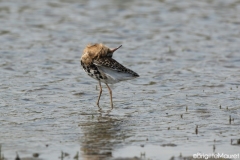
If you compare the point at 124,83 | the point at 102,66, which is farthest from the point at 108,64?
the point at 124,83

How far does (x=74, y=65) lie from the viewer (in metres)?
15.0

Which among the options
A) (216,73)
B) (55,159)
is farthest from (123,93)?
(55,159)

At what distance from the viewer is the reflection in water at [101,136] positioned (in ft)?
27.9

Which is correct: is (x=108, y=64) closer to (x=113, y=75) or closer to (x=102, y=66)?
(x=102, y=66)

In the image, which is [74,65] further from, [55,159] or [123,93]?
[55,159]

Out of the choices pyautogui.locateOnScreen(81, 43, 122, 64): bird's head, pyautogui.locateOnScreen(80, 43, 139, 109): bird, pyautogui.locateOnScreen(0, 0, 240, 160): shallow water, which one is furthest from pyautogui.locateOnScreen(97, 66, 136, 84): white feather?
pyautogui.locateOnScreen(0, 0, 240, 160): shallow water

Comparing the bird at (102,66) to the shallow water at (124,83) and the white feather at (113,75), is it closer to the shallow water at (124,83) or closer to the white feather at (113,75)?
the white feather at (113,75)

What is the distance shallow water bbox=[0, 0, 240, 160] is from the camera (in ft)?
29.9

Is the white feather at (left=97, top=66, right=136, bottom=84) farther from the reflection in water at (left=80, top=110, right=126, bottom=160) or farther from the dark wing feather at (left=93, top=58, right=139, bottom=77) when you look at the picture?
the reflection in water at (left=80, top=110, right=126, bottom=160)

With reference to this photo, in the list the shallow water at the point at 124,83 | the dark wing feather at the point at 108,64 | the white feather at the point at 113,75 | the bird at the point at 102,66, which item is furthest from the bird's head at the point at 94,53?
the shallow water at the point at 124,83

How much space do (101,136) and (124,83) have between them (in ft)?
13.0

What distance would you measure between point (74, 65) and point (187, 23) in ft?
19.3

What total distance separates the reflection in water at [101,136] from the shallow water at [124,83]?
0.01 meters

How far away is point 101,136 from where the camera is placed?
30.9 feet
